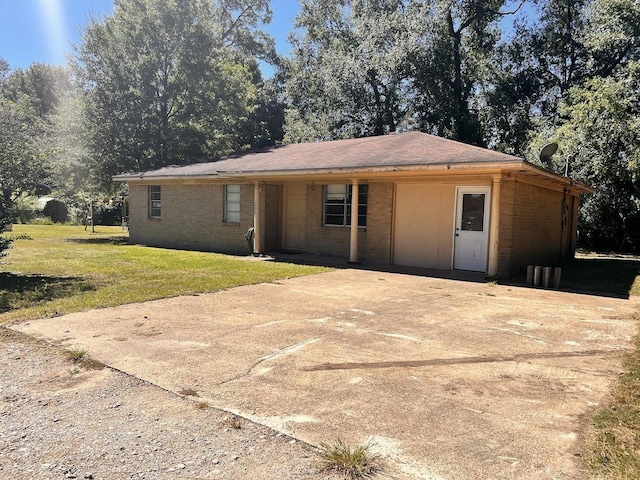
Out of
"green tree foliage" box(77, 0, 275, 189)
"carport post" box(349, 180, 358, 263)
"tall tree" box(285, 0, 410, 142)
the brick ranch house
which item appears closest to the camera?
the brick ranch house

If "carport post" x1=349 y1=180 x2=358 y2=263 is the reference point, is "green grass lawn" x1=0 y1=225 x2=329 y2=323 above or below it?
below

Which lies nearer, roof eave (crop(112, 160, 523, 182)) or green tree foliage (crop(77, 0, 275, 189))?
roof eave (crop(112, 160, 523, 182))

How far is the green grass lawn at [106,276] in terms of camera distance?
7.07 m

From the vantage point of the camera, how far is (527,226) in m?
11.9

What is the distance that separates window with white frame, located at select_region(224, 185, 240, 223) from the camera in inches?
625

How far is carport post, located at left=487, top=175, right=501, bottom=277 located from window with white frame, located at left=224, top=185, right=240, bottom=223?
8.51 metres

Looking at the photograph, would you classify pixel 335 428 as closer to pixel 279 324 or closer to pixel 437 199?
pixel 279 324

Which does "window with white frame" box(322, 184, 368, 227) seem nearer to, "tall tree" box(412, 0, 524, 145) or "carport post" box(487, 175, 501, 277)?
"carport post" box(487, 175, 501, 277)

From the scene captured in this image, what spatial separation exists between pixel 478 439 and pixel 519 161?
24.1 feet

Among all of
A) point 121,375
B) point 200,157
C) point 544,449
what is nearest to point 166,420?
point 121,375

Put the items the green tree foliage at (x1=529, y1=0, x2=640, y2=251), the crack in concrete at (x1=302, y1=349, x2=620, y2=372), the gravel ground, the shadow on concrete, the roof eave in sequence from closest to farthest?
1. the gravel ground
2. the crack in concrete at (x1=302, y1=349, x2=620, y2=372)
3. the roof eave
4. the shadow on concrete
5. the green tree foliage at (x1=529, y1=0, x2=640, y2=251)

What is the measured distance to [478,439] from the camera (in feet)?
10.0

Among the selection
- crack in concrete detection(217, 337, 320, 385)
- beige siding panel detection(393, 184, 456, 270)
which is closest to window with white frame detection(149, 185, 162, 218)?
beige siding panel detection(393, 184, 456, 270)

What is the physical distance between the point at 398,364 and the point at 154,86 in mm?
23152
